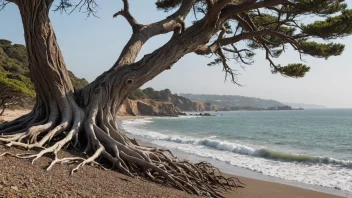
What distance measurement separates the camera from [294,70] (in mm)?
10398

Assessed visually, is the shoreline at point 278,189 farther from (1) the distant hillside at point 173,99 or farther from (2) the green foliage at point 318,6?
(1) the distant hillside at point 173,99

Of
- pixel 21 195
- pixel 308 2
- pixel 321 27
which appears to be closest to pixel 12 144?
pixel 21 195

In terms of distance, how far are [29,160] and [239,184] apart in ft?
16.2

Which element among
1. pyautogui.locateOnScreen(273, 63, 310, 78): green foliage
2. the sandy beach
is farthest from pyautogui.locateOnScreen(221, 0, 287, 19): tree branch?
the sandy beach

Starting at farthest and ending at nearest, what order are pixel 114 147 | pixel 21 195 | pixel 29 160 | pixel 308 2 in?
pixel 308 2
pixel 114 147
pixel 29 160
pixel 21 195

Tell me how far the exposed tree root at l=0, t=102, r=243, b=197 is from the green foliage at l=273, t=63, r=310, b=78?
16.2ft

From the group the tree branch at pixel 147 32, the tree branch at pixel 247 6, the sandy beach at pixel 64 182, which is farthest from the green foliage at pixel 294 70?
the sandy beach at pixel 64 182

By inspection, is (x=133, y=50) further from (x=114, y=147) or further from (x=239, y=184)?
(x=239, y=184)

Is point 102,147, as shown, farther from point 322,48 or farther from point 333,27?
point 322,48

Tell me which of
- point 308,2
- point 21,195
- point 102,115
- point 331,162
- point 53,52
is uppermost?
point 308,2

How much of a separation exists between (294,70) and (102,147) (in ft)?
22.1

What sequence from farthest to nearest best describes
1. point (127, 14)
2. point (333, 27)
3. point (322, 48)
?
point (322, 48) → point (127, 14) → point (333, 27)

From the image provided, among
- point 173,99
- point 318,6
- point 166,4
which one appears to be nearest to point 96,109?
point 166,4

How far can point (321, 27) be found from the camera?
8422mm
